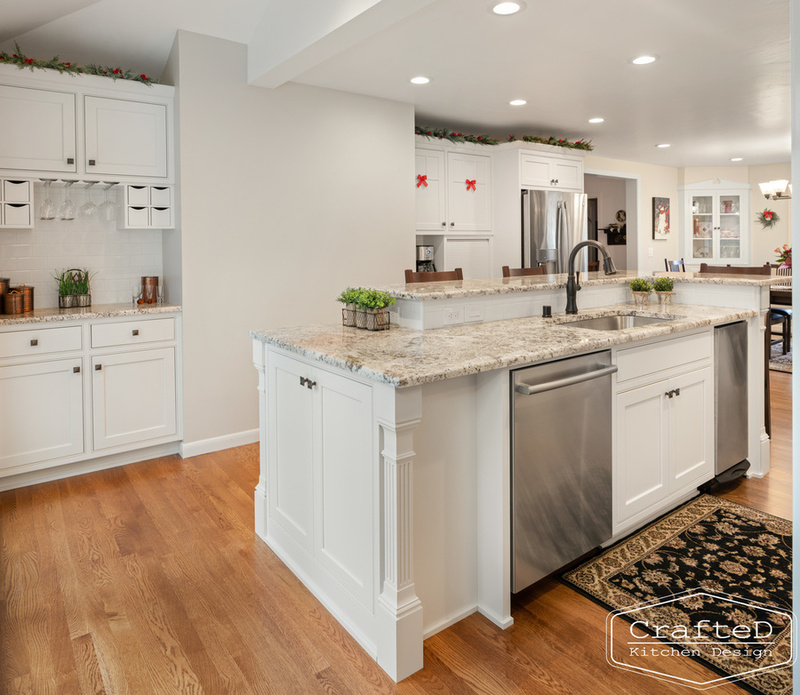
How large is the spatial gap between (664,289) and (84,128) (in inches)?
142

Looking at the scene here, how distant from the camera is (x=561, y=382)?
2115 mm

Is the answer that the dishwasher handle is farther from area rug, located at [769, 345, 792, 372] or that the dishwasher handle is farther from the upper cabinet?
area rug, located at [769, 345, 792, 372]

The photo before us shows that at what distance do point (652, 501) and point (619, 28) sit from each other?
2634 mm

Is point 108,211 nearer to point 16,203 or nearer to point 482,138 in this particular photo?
point 16,203

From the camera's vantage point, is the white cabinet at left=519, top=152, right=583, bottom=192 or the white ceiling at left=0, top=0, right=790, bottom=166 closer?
the white ceiling at left=0, top=0, right=790, bottom=166

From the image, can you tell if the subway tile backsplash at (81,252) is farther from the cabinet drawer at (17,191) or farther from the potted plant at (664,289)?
the potted plant at (664,289)

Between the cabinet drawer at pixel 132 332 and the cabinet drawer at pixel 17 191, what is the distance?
827mm

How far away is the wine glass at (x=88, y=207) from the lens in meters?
3.73

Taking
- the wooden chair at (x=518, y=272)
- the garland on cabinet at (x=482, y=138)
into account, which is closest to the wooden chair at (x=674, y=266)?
the garland on cabinet at (x=482, y=138)

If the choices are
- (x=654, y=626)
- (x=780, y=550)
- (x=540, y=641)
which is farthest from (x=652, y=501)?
(x=540, y=641)

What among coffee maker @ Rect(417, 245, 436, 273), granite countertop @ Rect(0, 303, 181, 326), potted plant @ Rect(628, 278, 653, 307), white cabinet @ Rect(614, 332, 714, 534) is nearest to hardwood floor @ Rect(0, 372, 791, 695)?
white cabinet @ Rect(614, 332, 714, 534)

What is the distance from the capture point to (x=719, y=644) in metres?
1.89

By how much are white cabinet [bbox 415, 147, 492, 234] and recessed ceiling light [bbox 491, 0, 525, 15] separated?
217 cm

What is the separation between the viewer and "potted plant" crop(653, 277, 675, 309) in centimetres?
346
